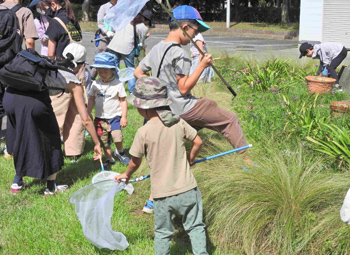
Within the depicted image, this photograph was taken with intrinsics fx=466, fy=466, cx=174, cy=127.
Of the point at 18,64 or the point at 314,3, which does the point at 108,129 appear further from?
the point at 314,3

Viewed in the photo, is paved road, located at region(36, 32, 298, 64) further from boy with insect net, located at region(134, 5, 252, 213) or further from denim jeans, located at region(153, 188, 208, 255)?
denim jeans, located at region(153, 188, 208, 255)

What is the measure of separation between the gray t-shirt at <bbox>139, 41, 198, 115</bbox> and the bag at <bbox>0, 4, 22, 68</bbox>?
2.64 meters

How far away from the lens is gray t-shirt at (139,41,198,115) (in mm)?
3855

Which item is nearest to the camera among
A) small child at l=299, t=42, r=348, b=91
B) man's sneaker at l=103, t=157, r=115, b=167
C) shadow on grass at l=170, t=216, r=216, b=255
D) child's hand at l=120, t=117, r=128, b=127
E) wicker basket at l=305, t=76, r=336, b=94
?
shadow on grass at l=170, t=216, r=216, b=255

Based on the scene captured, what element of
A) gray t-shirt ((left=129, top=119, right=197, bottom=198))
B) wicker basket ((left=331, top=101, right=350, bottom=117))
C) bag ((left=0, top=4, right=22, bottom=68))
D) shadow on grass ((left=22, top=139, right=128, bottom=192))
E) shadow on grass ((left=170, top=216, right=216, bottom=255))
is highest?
bag ((left=0, top=4, right=22, bottom=68))

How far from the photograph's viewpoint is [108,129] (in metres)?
5.64

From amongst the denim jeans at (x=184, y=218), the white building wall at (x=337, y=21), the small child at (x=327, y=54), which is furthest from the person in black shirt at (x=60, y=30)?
the white building wall at (x=337, y=21)

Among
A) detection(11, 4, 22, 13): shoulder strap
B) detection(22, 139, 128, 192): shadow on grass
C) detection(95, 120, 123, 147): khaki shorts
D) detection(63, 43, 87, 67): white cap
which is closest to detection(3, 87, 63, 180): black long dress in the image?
detection(22, 139, 128, 192): shadow on grass

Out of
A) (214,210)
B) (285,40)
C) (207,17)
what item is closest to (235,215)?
(214,210)

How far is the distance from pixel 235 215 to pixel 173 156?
2.72 ft

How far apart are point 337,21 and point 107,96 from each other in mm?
16378

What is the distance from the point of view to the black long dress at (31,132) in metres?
4.52

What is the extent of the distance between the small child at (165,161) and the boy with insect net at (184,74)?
0.64 m

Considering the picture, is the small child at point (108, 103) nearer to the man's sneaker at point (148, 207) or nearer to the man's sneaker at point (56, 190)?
the man's sneaker at point (56, 190)
